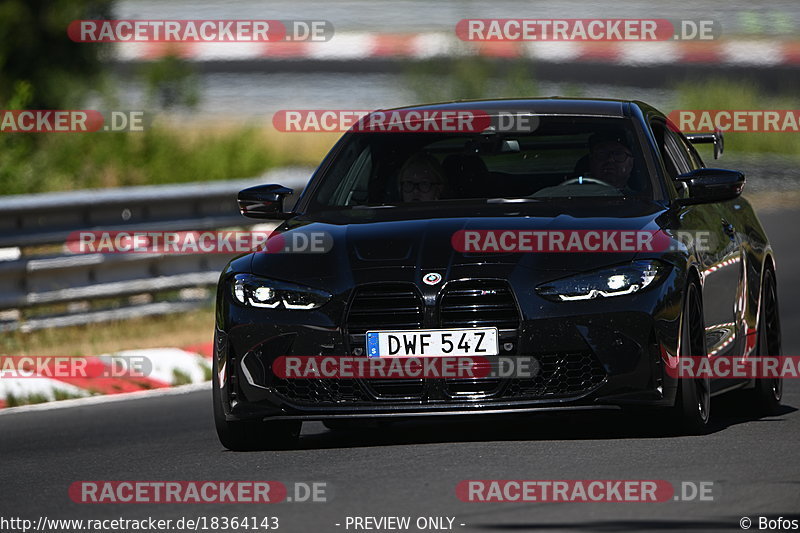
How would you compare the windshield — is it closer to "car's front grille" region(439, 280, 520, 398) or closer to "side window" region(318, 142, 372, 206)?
"side window" region(318, 142, 372, 206)

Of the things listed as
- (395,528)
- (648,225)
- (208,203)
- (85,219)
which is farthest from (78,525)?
(208,203)

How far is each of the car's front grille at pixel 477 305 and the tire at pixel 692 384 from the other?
2.56 ft

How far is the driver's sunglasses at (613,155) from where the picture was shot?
352 inches

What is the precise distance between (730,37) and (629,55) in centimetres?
269

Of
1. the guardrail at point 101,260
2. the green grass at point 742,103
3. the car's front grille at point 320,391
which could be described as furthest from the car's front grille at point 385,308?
the green grass at point 742,103

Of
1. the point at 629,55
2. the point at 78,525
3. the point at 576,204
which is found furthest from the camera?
the point at 629,55

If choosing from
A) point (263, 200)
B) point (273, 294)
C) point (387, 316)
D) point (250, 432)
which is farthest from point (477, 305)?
point (263, 200)

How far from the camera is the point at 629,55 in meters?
48.1

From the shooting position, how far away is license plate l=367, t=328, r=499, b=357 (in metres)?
7.60

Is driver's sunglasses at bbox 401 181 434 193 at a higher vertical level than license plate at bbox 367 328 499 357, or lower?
higher

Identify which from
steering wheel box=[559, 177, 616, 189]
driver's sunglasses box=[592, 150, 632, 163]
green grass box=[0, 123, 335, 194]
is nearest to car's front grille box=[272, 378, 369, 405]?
steering wheel box=[559, 177, 616, 189]

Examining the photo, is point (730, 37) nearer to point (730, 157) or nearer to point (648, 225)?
point (730, 157)

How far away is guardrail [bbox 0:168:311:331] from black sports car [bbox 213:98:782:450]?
5.55 m

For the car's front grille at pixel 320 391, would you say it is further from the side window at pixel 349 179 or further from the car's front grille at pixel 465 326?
the side window at pixel 349 179
